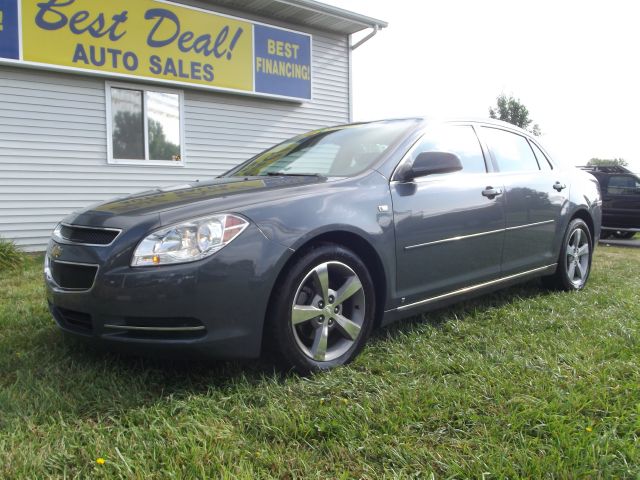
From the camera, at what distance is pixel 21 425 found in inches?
87.2

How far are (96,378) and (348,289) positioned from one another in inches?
52.1

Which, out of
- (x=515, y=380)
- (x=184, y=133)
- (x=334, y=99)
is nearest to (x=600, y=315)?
(x=515, y=380)

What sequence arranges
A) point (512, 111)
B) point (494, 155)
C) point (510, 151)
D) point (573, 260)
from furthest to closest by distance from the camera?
point (512, 111), point (573, 260), point (510, 151), point (494, 155)

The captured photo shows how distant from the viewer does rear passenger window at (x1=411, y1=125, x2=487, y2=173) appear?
358 cm

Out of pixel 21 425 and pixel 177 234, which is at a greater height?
pixel 177 234

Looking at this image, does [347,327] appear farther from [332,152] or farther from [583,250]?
[583,250]

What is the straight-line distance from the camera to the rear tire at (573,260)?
4645 millimetres

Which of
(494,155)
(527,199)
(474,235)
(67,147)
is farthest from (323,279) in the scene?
(67,147)

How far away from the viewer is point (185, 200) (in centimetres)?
273

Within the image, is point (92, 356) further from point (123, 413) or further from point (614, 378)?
point (614, 378)

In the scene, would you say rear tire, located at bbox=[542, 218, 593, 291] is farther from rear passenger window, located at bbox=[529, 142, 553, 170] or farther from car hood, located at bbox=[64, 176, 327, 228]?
car hood, located at bbox=[64, 176, 327, 228]

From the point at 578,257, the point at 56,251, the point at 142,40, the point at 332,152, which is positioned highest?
the point at 142,40

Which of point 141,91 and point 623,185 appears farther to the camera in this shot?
point 623,185

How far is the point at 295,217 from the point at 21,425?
4.82 feet
